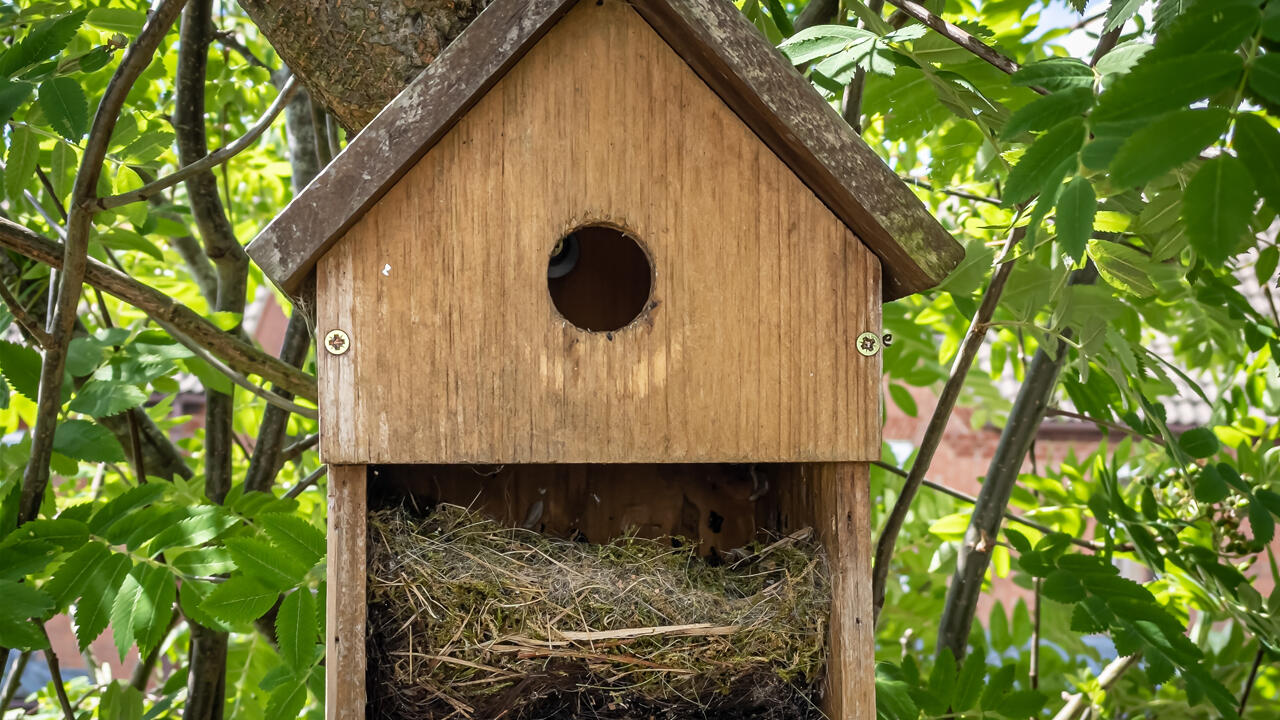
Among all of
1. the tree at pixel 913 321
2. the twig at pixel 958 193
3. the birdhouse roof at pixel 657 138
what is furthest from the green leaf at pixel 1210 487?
the birdhouse roof at pixel 657 138

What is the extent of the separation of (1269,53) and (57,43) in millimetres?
1802

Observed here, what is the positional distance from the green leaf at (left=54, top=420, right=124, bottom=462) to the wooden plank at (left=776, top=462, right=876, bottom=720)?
4.72 ft

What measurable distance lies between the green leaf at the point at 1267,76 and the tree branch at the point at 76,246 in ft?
5.28

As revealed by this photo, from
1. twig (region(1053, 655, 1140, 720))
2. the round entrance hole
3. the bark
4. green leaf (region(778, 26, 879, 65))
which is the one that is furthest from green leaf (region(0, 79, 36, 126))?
twig (region(1053, 655, 1140, 720))

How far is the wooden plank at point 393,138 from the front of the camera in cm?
152

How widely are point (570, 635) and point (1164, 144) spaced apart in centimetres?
108

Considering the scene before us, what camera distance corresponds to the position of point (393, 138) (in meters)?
1.54

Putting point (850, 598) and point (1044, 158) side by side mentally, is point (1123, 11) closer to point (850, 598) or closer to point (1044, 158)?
point (1044, 158)

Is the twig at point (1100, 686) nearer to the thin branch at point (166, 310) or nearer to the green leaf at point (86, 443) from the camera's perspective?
the thin branch at point (166, 310)

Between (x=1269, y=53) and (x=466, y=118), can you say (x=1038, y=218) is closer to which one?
(x=1269, y=53)

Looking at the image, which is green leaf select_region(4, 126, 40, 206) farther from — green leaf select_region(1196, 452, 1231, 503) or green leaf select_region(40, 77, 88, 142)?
green leaf select_region(1196, 452, 1231, 503)

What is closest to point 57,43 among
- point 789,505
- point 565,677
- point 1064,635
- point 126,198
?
point 126,198

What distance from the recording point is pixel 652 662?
173 cm

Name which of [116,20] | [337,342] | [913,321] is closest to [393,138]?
[337,342]
